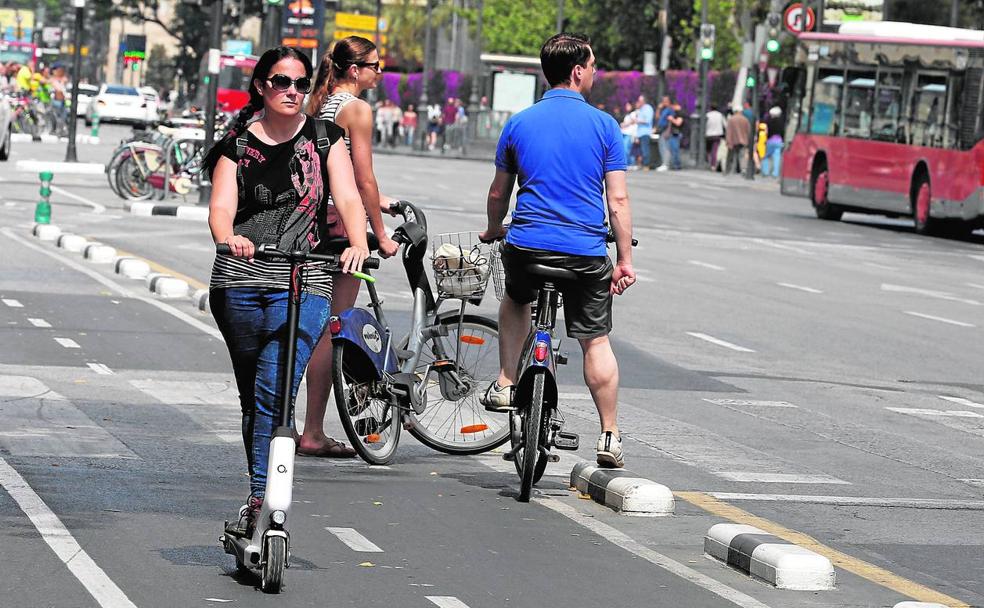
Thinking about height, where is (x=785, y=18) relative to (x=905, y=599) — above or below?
above

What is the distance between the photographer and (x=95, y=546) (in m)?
6.99

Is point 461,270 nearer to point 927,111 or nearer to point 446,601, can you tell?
point 446,601

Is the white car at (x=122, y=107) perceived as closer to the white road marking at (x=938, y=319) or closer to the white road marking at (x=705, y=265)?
the white road marking at (x=705, y=265)

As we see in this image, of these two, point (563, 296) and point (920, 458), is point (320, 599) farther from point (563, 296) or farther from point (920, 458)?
point (920, 458)

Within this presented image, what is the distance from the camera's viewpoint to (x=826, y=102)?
115 ft

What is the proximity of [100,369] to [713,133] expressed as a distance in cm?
4263

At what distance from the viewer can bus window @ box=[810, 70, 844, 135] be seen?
34.7 m

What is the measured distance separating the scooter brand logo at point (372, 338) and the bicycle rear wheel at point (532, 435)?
2.93ft

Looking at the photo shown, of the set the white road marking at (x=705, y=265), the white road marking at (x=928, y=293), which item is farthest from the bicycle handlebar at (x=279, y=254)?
the white road marking at (x=705, y=265)

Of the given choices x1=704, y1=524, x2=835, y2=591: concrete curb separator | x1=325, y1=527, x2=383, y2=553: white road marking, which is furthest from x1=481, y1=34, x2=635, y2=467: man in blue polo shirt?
x1=704, y1=524, x2=835, y2=591: concrete curb separator

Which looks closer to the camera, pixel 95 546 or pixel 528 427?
pixel 95 546

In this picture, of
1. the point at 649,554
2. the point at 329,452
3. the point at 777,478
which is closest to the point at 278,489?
the point at 649,554

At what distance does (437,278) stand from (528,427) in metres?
1.15

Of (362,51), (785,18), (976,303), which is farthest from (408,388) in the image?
(785,18)
